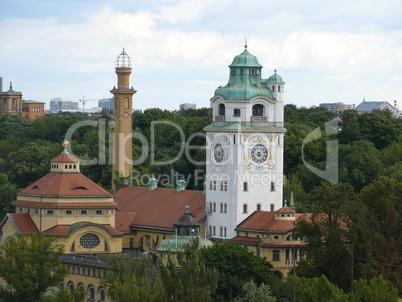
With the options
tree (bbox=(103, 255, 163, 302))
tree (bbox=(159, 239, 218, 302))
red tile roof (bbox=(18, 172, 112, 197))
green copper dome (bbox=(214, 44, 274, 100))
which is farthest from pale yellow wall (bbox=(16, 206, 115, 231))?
tree (bbox=(159, 239, 218, 302))

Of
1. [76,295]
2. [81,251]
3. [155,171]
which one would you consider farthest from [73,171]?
[155,171]

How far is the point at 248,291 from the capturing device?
88.8 metres

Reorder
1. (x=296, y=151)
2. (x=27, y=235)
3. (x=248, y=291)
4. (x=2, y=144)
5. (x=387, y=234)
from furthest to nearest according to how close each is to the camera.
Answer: (x=2, y=144) < (x=296, y=151) < (x=27, y=235) < (x=387, y=234) < (x=248, y=291)

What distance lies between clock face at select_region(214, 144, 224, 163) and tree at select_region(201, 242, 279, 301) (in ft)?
43.1

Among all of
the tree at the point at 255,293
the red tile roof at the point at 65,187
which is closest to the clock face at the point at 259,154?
the red tile roof at the point at 65,187

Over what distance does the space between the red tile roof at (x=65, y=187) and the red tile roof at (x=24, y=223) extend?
6.00ft

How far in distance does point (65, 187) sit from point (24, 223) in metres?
3.95

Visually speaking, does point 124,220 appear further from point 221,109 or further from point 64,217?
point 221,109

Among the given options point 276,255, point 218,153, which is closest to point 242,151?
point 218,153

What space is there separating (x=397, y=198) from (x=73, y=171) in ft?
90.8

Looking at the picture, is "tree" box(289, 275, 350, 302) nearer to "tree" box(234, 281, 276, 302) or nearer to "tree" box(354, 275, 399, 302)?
"tree" box(354, 275, 399, 302)

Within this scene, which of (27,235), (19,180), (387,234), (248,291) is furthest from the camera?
(19,180)

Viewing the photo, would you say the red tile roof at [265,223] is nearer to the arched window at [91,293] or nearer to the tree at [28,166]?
the arched window at [91,293]

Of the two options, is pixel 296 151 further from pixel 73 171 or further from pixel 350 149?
pixel 73 171
